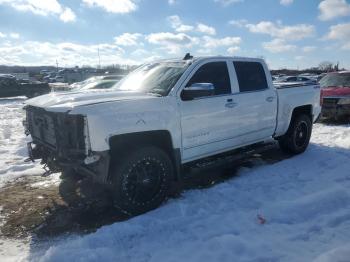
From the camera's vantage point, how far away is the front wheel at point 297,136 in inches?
284

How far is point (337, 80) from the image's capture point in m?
12.0

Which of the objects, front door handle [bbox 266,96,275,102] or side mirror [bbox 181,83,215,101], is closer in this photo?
side mirror [bbox 181,83,215,101]

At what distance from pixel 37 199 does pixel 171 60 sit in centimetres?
293

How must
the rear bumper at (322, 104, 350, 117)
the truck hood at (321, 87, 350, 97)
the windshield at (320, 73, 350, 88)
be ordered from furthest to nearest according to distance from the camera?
1. the windshield at (320, 73, 350, 88)
2. the truck hood at (321, 87, 350, 97)
3. the rear bumper at (322, 104, 350, 117)

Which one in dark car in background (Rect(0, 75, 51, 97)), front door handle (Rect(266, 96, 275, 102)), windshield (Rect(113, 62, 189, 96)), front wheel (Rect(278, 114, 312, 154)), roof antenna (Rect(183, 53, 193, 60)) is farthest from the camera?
dark car in background (Rect(0, 75, 51, 97))

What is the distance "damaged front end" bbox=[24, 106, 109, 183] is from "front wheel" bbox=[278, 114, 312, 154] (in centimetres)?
435

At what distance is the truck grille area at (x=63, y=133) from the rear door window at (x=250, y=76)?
9.42 ft

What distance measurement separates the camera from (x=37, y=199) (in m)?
5.27

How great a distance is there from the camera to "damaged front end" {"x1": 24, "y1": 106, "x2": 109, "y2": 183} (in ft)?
13.3

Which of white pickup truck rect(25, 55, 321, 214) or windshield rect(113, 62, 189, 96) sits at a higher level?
windshield rect(113, 62, 189, 96)

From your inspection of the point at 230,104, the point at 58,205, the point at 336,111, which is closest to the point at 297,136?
the point at 230,104

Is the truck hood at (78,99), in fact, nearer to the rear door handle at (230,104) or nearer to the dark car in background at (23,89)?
the rear door handle at (230,104)

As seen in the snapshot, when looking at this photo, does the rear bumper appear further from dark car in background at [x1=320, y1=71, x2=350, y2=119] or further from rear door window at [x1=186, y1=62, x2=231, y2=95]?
rear door window at [x1=186, y1=62, x2=231, y2=95]

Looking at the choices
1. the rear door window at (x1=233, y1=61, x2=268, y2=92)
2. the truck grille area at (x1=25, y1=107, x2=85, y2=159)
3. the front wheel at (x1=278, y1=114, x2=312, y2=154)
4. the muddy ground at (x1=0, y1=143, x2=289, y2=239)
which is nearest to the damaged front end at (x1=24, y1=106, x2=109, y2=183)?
the truck grille area at (x1=25, y1=107, x2=85, y2=159)
